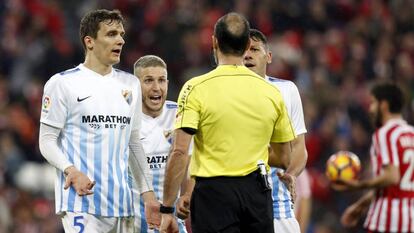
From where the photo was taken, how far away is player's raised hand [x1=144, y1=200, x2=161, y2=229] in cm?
752

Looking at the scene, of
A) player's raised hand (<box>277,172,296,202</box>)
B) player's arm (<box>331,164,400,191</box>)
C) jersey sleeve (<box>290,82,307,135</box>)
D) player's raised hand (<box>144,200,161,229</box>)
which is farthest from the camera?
player's arm (<box>331,164,400,191</box>)

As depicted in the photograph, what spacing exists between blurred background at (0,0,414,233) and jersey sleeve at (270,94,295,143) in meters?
7.59

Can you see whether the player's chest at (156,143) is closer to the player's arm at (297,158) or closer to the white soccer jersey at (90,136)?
the white soccer jersey at (90,136)

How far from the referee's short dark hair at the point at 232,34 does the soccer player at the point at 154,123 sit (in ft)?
5.09

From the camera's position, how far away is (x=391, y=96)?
892cm

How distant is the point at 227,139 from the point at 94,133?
41.0 inches

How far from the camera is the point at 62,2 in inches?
738

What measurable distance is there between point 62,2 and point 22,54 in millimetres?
1758

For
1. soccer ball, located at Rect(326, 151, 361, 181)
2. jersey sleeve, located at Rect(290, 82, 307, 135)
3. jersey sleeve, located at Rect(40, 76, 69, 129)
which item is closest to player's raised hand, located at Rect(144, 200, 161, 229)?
jersey sleeve, located at Rect(40, 76, 69, 129)

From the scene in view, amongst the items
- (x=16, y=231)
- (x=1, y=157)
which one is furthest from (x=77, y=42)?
(x=16, y=231)

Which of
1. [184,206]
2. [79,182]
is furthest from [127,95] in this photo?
[184,206]

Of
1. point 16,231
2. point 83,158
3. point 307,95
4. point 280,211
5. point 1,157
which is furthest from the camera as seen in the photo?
point 307,95

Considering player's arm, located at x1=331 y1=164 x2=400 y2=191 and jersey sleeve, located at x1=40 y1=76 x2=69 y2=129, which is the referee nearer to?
jersey sleeve, located at x1=40 y1=76 x2=69 y2=129

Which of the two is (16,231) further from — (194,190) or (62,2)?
(194,190)
